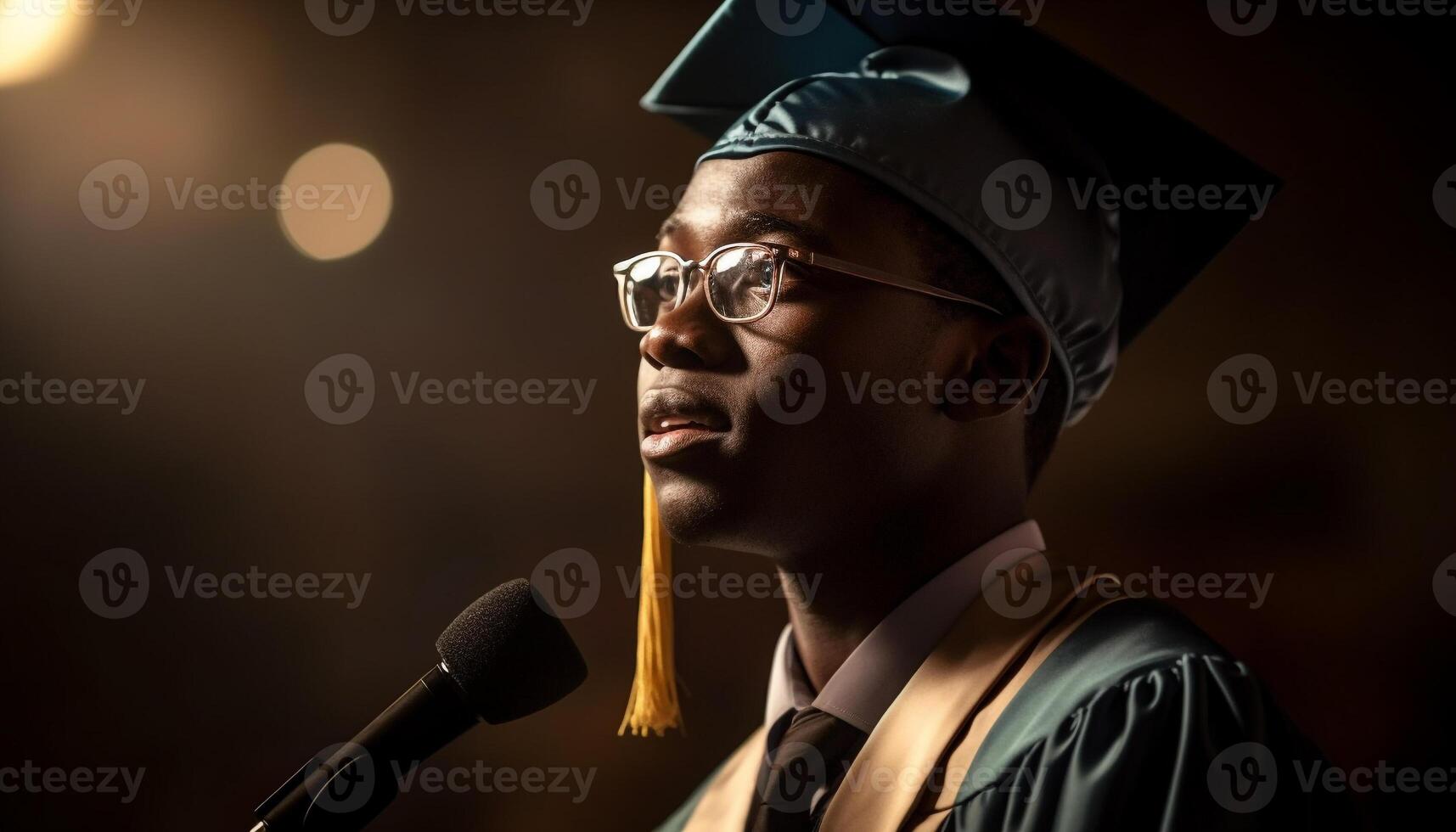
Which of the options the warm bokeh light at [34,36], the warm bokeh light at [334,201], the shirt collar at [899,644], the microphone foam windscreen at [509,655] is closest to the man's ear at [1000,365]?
the shirt collar at [899,644]

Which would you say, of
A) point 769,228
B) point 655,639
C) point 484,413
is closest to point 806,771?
point 655,639

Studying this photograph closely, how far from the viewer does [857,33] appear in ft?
3.26

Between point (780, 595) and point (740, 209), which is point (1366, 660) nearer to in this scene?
point (780, 595)

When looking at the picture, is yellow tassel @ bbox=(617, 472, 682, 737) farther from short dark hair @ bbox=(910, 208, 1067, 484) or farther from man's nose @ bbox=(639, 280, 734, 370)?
short dark hair @ bbox=(910, 208, 1067, 484)

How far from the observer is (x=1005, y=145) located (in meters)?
0.90

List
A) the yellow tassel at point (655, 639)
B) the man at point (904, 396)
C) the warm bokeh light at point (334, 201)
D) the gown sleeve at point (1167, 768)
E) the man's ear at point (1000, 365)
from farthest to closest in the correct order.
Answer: the warm bokeh light at point (334, 201) → the yellow tassel at point (655, 639) → the man's ear at point (1000, 365) → the man at point (904, 396) → the gown sleeve at point (1167, 768)

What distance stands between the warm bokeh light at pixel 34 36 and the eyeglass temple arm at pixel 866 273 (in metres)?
1.26

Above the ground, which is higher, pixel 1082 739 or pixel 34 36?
pixel 34 36

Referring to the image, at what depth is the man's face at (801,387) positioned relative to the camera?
81 cm

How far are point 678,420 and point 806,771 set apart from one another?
328 millimetres

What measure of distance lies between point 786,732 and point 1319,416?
3.09 feet

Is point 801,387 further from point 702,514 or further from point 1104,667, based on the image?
point 1104,667

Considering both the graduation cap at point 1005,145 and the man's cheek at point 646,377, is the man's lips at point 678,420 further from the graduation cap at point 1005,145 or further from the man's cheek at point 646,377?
the graduation cap at point 1005,145

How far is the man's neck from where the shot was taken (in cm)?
88
